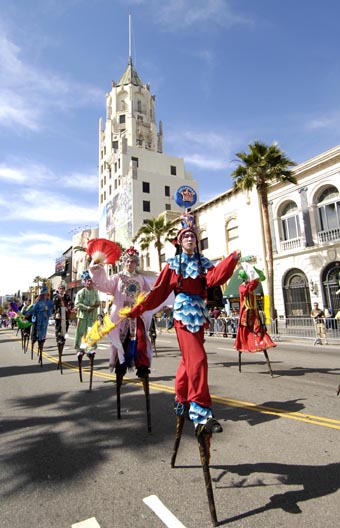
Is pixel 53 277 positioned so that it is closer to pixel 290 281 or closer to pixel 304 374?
pixel 290 281

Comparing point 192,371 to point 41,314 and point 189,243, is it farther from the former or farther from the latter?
point 41,314

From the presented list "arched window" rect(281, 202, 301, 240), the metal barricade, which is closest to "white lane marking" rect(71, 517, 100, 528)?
the metal barricade

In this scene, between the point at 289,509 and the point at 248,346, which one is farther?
the point at 248,346

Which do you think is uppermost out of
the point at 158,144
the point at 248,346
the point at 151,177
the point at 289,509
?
the point at 158,144

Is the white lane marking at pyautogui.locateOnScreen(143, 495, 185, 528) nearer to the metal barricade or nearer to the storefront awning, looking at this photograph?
the metal barricade

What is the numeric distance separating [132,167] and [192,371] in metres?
58.7

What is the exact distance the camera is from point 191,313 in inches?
132

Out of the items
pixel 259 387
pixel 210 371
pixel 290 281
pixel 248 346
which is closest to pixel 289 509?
pixel 259 387

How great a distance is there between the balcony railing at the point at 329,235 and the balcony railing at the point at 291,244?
1.70 m

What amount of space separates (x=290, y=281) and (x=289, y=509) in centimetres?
2452

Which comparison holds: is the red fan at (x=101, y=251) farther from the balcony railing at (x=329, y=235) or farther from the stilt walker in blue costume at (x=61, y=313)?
the balcony railing at (x=329, y=235)

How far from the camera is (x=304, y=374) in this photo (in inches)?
308

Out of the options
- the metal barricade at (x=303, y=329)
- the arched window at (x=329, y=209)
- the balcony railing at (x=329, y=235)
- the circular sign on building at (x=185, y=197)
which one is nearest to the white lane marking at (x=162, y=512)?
the circular sign on building at (x=185, y=197)

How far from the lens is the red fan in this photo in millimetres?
4738
